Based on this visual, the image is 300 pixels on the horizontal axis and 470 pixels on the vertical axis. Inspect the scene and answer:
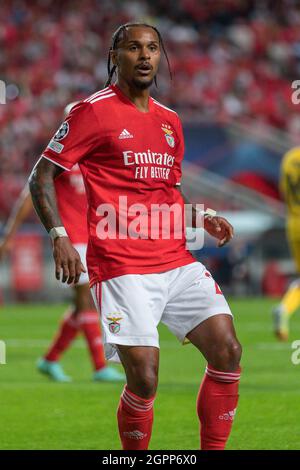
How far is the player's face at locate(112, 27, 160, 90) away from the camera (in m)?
5.74

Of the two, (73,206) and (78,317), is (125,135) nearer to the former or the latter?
(73,206)

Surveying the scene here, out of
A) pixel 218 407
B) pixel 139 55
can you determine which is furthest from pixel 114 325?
pixel 139 55

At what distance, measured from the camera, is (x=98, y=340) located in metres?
10.1

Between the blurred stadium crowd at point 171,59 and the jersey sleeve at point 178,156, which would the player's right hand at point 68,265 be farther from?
the blurred stadium crowd at point 171,59

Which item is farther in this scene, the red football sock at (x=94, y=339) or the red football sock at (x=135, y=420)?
the red football sock at (x=94, y=339)

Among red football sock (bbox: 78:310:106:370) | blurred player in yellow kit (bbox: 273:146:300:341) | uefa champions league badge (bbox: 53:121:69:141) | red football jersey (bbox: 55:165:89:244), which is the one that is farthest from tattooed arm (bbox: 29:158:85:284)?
blurred player in yellow kit (bbox: 273:146:300:341)

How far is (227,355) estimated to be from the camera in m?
5.62

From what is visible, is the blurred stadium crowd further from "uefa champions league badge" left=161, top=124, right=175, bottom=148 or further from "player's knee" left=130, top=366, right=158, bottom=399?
"player's knee" left=130, top=366, right=158, bottom=399

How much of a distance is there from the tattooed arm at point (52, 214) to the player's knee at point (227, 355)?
33.6 inches

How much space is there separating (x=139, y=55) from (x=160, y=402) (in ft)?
12.4

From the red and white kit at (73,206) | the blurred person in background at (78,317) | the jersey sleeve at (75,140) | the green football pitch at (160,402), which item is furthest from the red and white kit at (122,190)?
the blurred person in background at (78,317)

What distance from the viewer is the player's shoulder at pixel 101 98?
5.72m

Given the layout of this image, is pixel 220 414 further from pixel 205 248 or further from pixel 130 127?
pixel 205 248

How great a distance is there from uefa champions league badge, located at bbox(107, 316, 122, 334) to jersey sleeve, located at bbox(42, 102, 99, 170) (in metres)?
0.80
